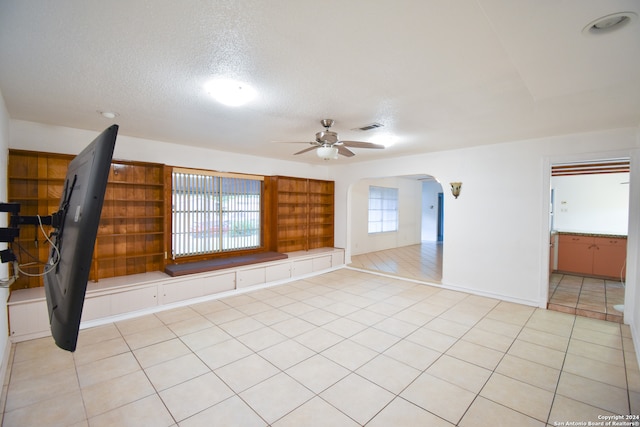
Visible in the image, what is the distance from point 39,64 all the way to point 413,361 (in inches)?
162

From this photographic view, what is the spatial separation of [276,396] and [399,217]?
8350mm

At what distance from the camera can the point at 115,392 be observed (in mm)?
2389

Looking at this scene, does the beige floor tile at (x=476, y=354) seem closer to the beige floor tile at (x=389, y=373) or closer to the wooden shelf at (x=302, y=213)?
the beige floor tile at (x=389, y=373)

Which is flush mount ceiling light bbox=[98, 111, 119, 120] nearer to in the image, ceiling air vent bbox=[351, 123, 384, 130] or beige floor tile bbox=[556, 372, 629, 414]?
ceiling air vent bbox=[351, 123, 384, 130]

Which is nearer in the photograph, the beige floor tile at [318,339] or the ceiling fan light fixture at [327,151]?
the beige floor tile at [318,339]

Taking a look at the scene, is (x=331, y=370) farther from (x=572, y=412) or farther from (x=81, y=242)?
(x=81, y=242)

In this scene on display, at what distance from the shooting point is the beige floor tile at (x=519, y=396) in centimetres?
221

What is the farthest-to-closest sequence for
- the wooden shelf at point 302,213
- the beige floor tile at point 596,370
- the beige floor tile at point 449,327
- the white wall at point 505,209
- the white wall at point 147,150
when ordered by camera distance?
1. the wooden shelf at point 302,213
2. the white wall at point 505,209
3. the white wall at point 147,150
4. the beige floor tile at point 449,327
5. the beige floor tile at point 596,370

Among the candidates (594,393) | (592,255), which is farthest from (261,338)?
(592,255)

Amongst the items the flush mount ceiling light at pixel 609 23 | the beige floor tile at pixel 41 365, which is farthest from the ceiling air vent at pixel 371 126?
the beige floor tile at pixel 41 365

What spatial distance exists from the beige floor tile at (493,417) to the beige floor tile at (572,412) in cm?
18

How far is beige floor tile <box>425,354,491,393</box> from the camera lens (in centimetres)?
252

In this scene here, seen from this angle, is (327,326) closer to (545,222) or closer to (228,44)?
(228,44)

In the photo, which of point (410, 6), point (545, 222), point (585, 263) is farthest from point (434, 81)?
point (585, 263)
